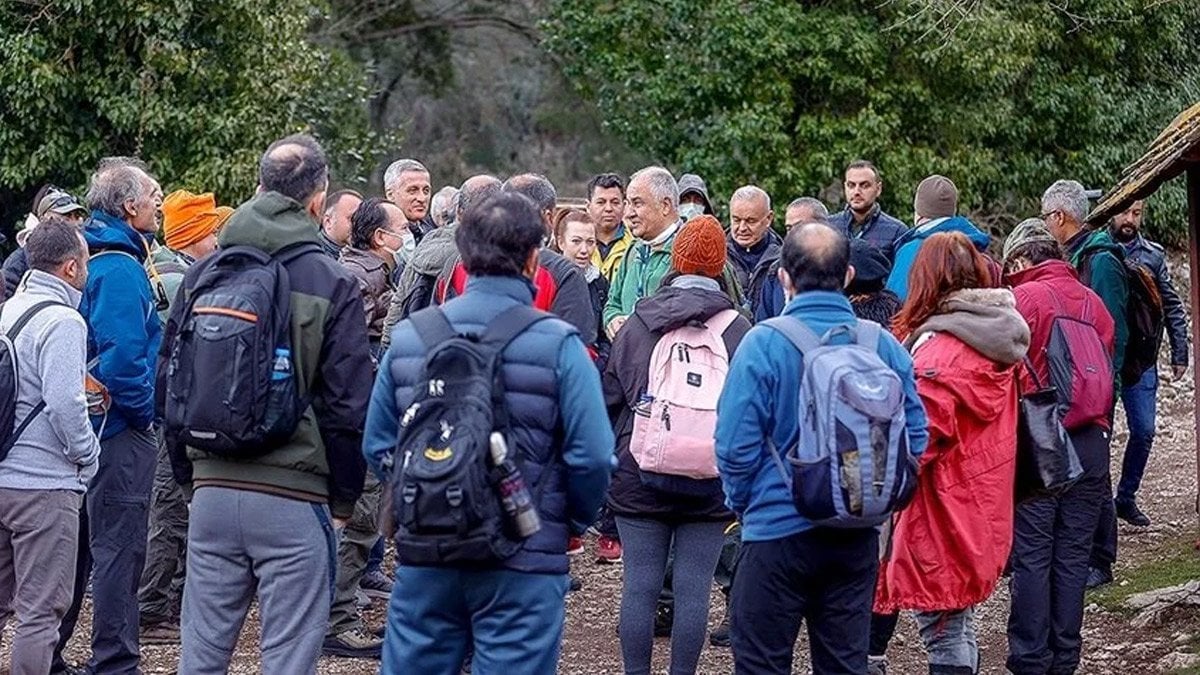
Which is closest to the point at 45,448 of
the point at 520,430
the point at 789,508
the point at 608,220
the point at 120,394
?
the point at 120,394

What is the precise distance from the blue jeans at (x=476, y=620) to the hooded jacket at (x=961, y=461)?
2.09 meters

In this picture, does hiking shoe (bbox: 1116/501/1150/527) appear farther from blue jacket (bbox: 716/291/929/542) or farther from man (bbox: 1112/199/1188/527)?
blue jacket (bbox: 716/291/929/542)

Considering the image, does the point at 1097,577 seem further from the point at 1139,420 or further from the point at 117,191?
the point at 117,191

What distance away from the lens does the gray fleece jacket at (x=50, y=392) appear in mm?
6211

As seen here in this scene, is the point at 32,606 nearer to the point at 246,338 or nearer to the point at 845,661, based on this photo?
the point at 246,338

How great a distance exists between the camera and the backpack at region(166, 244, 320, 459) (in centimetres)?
502

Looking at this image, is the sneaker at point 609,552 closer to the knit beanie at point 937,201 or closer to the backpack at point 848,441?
the knit beanie at point 937,201

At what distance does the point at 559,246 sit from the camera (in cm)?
921

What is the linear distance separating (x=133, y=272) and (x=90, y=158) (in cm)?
1126

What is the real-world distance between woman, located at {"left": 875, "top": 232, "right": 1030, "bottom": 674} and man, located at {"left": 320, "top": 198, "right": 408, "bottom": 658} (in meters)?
2.59

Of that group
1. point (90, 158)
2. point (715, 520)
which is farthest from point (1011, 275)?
point (90, 158)

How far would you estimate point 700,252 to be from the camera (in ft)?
21.7

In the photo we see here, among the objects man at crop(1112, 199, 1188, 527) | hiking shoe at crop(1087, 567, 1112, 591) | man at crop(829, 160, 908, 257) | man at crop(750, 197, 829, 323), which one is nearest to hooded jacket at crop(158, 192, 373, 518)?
man at crop(750, 197, 829, 323)

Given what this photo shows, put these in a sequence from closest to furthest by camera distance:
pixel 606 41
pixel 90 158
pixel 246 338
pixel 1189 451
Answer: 1. pixel 246 338
2. pixel 1189 451
3. pixel 90 158
4. pixel 606 41
